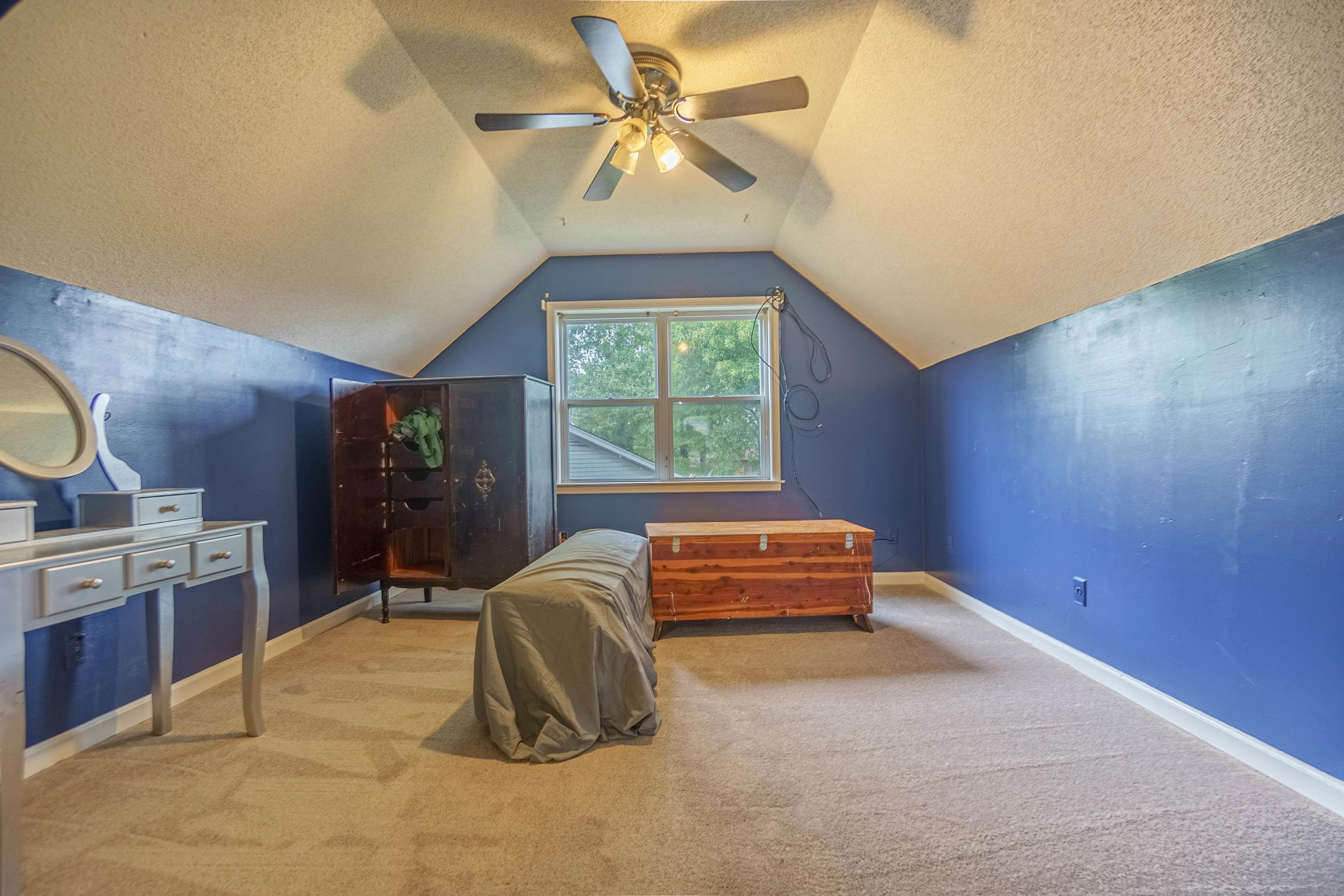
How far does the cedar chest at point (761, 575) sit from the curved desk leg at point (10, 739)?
2276 millimetres

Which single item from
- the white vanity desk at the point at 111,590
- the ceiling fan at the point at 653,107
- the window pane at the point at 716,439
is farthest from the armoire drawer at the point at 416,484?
the ceiling fan at the point at 653,107

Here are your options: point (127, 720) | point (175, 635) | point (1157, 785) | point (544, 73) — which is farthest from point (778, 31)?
point (127, 720)

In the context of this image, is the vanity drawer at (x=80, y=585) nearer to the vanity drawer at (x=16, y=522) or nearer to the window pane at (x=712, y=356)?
the vanity drawer at (x=16, y=522)

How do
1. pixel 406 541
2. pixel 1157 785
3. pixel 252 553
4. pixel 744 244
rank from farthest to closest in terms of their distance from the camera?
pixel 744 244 < pixel 406 541 < pixel 252 553 < pixel 1157 785

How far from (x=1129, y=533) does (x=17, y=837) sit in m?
3.68

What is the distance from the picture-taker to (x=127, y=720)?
2121 mm

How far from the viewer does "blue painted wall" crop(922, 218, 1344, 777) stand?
162 centimetres

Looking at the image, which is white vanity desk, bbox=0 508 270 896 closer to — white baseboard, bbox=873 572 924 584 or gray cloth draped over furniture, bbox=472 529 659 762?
gray cloth draped over furniture, bbox=472 529 659 762

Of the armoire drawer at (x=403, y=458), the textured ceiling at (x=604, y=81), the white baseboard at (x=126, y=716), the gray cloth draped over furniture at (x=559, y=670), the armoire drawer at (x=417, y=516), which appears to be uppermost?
the textured ceiling at (x=604, y=81)

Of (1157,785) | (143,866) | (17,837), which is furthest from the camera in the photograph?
(1157,785)

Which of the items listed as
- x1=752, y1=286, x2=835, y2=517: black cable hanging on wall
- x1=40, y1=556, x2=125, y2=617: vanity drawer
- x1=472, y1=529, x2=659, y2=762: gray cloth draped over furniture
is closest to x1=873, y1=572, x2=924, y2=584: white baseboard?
x1=752, y1=286, x2=835, y2=517: black cable hanging on wall

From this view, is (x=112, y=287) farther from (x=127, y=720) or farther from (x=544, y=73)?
(x=544, y=73)

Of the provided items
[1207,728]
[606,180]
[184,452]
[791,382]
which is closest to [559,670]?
[184,452]

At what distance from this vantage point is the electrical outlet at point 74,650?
1.92 m
